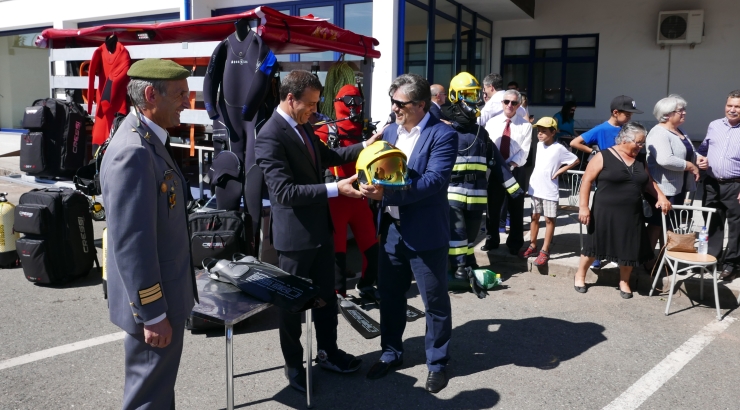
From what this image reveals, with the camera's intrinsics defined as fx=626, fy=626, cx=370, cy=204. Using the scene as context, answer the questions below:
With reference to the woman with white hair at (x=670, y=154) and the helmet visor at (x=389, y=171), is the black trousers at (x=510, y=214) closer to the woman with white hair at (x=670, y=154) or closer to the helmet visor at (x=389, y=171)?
the woman with white hair at (x=670, y=154)

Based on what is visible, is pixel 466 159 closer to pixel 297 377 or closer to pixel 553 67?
pixel 297 377

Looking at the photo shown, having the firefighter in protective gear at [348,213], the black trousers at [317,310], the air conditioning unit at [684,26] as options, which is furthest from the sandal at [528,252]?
the air conditioning unit at [684,26]

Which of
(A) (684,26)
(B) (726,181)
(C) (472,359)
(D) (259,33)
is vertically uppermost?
(A) (684,26)

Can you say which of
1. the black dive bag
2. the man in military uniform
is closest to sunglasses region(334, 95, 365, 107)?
the black dive bag

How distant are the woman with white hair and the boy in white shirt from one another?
97 centimetres

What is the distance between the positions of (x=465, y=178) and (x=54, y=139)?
5.55 metres

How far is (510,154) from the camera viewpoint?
7.08 m

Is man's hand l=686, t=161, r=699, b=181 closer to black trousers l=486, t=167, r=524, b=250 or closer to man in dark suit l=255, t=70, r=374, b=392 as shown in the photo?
black trousers l=486, t=167, r=524, b=250

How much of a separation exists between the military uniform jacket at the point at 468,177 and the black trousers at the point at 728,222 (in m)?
2.27

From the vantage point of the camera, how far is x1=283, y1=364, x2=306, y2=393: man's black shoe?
383 centimetres

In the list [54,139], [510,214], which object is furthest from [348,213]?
[54,139]

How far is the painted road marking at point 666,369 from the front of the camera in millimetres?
3760

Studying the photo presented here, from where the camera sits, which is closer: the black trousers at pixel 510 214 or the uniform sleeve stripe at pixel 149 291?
the uniform sleeve stripe at pixel 149 291

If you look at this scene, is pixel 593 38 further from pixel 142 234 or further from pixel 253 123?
pixel 142 234
